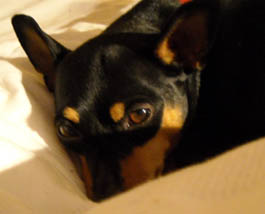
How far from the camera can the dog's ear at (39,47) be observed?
1269 millimetres

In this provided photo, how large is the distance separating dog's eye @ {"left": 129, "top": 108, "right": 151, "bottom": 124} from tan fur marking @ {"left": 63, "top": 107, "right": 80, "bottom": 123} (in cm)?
16

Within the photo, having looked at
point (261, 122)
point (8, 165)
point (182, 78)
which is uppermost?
point (8, 165)

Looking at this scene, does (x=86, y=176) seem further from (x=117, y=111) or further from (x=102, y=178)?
(x=117, y=111)

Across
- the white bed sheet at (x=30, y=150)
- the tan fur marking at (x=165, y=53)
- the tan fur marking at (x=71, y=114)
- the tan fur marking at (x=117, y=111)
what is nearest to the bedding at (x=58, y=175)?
the white bed sheet at (x=30, y=150)

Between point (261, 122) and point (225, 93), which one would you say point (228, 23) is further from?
point (261, 122)

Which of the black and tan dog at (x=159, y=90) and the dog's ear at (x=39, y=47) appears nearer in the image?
the black and tan dog at (x=159, y=90)

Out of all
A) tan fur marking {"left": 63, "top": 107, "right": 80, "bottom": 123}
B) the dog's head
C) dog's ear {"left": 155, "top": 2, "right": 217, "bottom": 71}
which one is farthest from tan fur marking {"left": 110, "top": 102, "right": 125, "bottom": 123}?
dog's ear {"left": 155, "top": 2, "right": 217, "bottom": 71}

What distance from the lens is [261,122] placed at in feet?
3.73

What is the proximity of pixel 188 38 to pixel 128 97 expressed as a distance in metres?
0.30

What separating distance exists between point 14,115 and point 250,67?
30.1 inches

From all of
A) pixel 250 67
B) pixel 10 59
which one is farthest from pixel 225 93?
pixel 10 59

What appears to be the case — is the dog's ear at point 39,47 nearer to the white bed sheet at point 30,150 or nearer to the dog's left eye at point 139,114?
the white bed sheet at point 30,150

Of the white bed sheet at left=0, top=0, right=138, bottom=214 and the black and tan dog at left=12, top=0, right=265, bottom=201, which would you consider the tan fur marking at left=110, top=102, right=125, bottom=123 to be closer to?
the black and tan dog at left=12, top=0, right=265, bottom=201

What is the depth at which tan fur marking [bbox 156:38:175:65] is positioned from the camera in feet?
3.76
